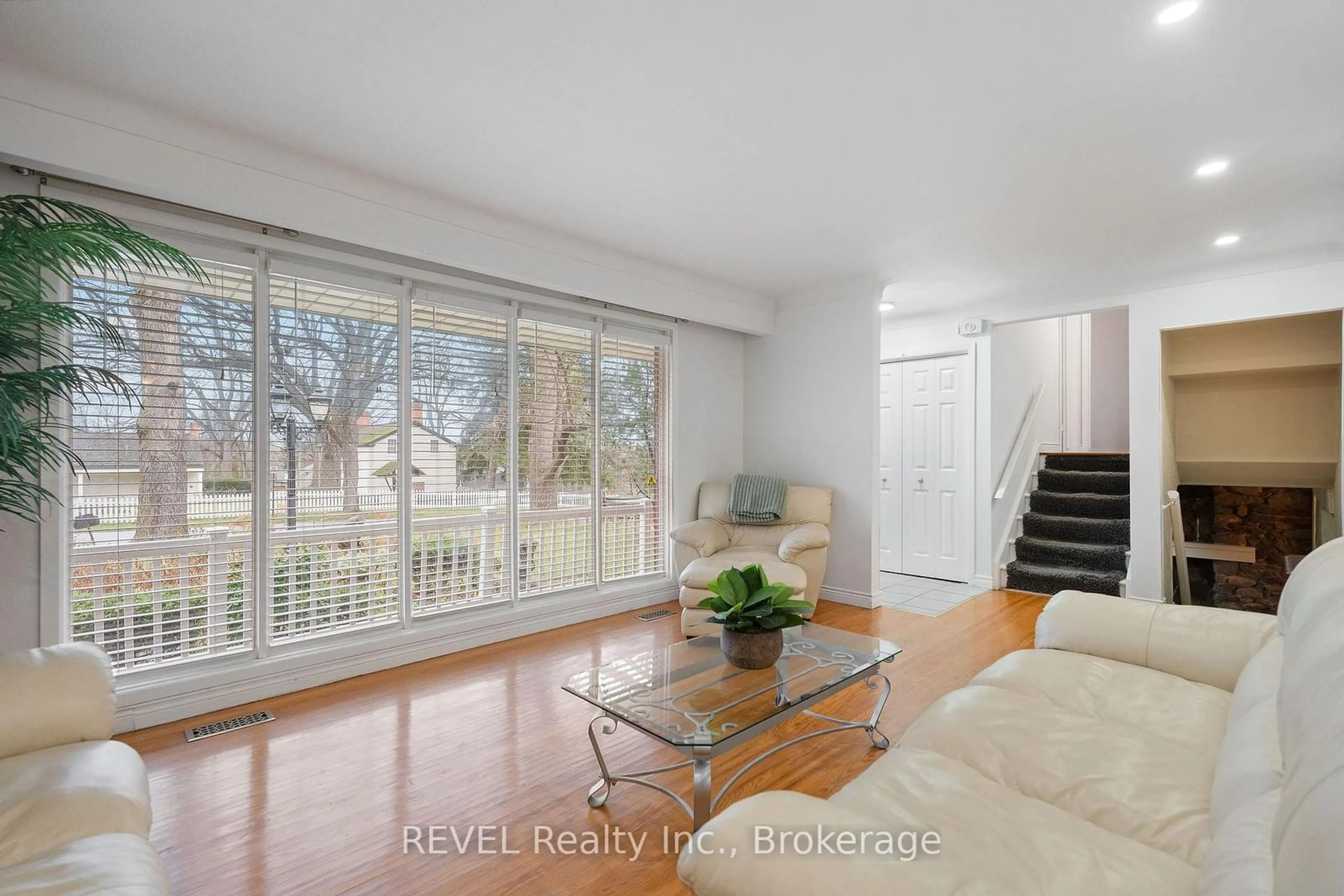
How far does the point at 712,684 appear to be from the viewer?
218 cm

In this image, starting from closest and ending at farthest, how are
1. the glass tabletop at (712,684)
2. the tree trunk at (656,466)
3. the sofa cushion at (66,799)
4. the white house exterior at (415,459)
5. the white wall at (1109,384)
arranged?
the sofa cushion at (66,799), the glass tabletop at (712,684), the white house exterior at (415,459), the tree trunk at (656,466), the white wall at (1109,384)

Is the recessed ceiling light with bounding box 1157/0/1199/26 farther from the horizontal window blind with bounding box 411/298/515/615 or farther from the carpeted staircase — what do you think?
the carpeted staircase

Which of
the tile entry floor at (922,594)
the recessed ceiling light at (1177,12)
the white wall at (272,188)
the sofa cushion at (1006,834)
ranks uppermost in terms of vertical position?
the recessed ceiling light at (1177,12)

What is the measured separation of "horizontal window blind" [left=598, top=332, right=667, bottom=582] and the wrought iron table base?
79.4 inches

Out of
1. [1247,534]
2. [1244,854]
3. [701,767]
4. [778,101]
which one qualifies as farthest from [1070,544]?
[1244,854]

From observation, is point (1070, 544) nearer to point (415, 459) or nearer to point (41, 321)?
point (415, 459)

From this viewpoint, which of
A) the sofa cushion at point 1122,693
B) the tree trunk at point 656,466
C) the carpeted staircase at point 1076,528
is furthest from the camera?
the carpeted staircase at point 1076,528

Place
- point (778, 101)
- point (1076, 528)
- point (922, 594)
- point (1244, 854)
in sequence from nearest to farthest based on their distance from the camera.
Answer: point (1244, 854)
point (778, 101)
point (922, 594)
point (1076, 528)

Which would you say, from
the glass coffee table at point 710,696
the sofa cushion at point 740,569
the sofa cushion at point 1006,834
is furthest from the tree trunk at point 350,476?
the sofa cushion at point 1006,834

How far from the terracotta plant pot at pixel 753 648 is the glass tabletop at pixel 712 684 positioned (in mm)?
32

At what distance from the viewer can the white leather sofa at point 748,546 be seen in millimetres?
3977

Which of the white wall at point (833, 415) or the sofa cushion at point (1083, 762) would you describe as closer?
the sofa cushion at point (1083, 762)

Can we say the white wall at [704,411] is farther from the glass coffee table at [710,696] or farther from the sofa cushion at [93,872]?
the sofa cushion at [93,872]

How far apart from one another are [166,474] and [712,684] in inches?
101
